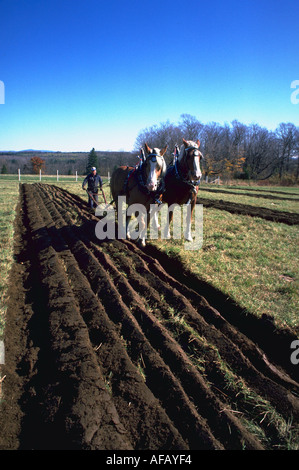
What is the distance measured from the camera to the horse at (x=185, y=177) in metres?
5.88

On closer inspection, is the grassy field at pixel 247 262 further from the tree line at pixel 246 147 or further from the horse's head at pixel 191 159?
the tree line at pixel 246 147

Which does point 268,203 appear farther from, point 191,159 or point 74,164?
point 74,164

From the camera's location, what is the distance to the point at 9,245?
6.21 m

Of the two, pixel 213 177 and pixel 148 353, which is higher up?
pixel 213 177

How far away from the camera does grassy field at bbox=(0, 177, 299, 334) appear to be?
13.1ft

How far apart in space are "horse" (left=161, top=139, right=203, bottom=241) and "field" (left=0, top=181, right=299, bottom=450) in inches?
56.9

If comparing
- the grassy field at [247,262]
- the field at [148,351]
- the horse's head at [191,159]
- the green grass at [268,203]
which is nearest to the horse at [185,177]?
the horse's head at [191,159]

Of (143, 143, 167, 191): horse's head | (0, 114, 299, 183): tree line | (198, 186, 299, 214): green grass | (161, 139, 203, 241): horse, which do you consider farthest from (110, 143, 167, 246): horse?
(0, 114, 299, 183): tree line

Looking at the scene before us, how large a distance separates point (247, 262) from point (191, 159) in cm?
237

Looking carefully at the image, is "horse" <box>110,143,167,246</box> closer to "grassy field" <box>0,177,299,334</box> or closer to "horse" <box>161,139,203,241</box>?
"horse" <box>161,139,203,241</box>

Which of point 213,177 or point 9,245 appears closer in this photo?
point 9,245
